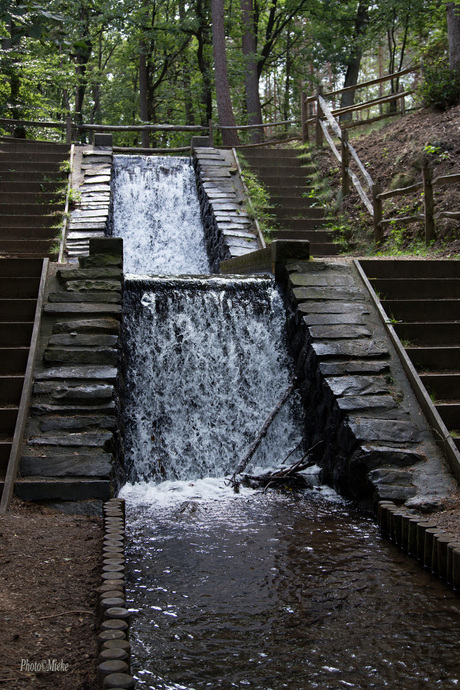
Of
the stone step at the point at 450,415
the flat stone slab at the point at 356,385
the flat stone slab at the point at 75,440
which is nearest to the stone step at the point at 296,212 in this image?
the flat stone slab at the point at 356,385

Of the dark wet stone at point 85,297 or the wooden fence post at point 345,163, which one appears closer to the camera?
the dark wet stone at point 85,297

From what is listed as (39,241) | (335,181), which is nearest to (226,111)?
(335,181)

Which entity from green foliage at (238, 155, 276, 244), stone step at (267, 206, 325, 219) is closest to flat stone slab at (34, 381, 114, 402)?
green foliage at (238, 155, 276, 244)

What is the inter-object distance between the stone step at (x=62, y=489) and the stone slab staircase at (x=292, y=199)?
7689mm

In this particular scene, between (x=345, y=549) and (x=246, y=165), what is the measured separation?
1116 cm

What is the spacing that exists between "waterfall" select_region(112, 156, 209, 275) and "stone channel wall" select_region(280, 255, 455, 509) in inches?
185

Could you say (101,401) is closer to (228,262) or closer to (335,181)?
(228,262)

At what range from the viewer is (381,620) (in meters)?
3.40

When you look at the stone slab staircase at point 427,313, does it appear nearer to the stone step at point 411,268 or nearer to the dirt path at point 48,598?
the stone step at point 411,268

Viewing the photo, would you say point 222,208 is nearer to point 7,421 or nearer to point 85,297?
point 85,297

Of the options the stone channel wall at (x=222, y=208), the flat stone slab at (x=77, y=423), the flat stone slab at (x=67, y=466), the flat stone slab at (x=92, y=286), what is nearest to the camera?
the flat stone slab at (x=67, y=466)

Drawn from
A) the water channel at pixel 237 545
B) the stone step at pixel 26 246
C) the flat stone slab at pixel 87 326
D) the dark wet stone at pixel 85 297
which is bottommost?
the water channel at pixel 237 545

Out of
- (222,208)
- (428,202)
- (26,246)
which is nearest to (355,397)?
(428,202)

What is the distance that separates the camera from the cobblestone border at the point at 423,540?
152 inches
